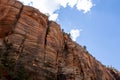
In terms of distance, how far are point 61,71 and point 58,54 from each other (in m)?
5.15

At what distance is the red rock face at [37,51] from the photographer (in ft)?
210

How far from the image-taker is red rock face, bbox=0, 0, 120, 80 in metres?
64.1

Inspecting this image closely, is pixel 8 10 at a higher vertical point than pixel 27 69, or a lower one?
higher

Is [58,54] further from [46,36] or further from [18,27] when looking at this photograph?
[18,27]

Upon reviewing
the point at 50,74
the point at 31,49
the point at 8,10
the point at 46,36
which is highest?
the point at 8,10

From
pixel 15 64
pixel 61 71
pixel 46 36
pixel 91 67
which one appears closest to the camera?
pixel 15 64

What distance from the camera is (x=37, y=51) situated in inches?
2662

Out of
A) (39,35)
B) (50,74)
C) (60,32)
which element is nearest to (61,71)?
(50,74)

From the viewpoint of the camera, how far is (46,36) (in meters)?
73.4

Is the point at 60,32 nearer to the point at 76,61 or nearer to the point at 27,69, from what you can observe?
the point at 76,61

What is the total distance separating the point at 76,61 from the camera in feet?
243

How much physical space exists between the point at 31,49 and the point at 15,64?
4.92 meters

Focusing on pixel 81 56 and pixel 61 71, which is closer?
pixel 61 71

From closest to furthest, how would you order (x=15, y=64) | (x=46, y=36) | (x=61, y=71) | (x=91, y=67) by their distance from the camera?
(x=15, y=64), (x=61, y=71), (x=46, y=36), (x=91, y=67)
